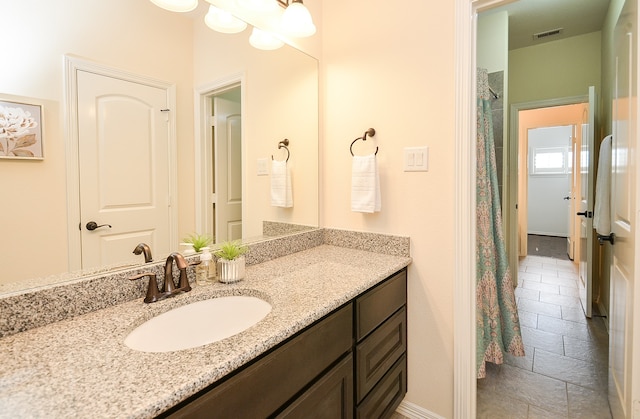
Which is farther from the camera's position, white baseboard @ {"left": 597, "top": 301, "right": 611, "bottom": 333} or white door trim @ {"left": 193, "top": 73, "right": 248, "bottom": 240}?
white baseboard @ {"left": 597, "top": 301, "right": 611, "bottom": 333}

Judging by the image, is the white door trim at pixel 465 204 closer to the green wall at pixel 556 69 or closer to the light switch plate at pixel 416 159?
the light switch plate at pixel 416 159

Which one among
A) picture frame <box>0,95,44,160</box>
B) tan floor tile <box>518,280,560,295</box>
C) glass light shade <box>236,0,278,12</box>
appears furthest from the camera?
tan floor tile <box>518,280,560,295</box>

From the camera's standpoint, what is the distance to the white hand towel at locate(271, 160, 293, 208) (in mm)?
1723

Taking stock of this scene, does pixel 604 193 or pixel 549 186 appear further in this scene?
pixel 549 186

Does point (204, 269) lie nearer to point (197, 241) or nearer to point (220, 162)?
point (197, 241)

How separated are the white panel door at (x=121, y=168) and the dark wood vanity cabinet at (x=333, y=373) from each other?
0.63 metres

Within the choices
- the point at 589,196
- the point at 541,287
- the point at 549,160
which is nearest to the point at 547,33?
the point at 589,196

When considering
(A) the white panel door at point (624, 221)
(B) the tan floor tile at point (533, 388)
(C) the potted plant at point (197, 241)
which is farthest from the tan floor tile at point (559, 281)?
(C) the potted plant at point (197, 241)

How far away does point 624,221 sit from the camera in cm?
137

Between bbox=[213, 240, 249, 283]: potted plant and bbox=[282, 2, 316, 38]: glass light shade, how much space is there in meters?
1.04

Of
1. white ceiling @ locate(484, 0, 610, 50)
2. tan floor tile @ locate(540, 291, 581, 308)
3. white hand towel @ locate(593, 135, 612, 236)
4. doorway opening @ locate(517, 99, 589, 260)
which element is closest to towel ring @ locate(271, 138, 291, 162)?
white hand towel @ locate(593, 135, 612, 236)

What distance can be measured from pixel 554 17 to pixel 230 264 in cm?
369

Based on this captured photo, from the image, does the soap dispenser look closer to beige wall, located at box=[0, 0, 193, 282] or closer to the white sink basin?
the white sink basin

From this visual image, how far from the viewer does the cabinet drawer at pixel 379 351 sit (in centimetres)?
120
